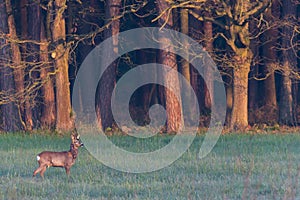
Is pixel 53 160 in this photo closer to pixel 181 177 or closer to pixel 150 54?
pixel 181 177

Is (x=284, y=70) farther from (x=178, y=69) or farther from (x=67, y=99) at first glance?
(x=67, y=99)

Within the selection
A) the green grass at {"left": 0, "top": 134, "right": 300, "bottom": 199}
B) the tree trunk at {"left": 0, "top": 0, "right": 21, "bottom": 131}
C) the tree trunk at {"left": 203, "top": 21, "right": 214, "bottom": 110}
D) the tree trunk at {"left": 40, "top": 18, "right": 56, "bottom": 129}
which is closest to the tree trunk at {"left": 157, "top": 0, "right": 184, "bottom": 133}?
the tree trunk at {"left": 203, "top": 21, "right": 214, "bottom": 110}

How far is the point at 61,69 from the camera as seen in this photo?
26.5 meters

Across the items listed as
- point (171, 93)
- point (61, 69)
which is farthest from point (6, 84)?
point (171, 93)

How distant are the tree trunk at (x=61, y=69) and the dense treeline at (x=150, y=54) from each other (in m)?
0.03

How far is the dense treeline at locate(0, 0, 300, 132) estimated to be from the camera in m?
25.3

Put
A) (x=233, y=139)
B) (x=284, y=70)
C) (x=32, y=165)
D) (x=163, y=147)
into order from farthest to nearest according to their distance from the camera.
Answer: (x=284, y=70), (x=233, y=139), (x=163, y=147), (x=32, y=165)

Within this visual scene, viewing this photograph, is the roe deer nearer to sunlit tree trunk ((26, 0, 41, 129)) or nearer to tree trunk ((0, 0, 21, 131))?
tree trunk ((0, 0, 21, 131))

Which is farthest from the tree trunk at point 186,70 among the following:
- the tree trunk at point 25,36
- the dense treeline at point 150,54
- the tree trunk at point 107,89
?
the tree trunk at point 25,36

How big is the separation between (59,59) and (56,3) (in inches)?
77.0

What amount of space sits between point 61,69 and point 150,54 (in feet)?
22.9

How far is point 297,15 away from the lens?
3103 cm

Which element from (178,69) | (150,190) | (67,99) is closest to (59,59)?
(67,99)

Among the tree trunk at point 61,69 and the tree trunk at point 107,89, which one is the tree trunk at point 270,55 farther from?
the tree trunk at point 61,69
